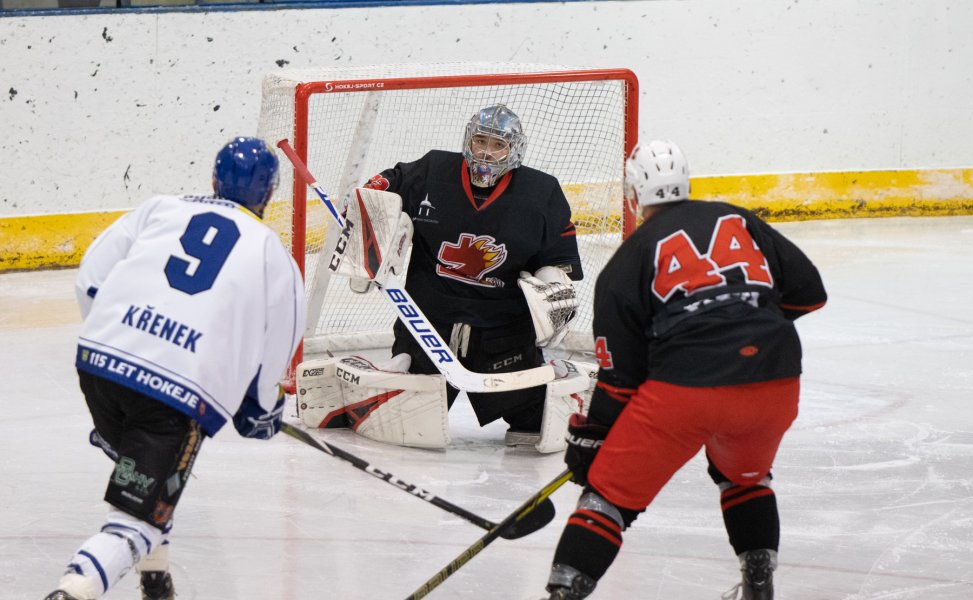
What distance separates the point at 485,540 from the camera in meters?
2.74

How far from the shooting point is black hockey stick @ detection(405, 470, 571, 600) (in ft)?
8.79

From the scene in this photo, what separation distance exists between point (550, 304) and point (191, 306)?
66.8 inches

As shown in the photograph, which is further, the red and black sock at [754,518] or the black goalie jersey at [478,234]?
the black goalie jersey at [478,234]

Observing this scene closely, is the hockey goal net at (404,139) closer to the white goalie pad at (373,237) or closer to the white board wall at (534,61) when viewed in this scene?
the white goalie pad at (373,237)

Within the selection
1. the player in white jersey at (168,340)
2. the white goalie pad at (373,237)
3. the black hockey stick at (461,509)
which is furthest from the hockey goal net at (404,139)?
the player in white jersey at (168,340)

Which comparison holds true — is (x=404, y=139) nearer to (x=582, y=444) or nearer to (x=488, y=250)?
(x=488, y=250)

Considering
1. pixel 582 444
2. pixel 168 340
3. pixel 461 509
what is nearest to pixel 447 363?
pixel 461 509

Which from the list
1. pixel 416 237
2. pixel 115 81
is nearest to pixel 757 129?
pixel 115 81

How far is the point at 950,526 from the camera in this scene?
132 inches

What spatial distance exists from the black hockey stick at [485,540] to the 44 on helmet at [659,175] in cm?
58

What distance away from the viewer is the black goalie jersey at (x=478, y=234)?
13.0 feet

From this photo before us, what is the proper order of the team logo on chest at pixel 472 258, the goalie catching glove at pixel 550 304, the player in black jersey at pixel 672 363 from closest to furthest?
the player in black jersey at pixel 672 363
the goalie catching glove at pixel 550 304
the team logo on chest at pixel 472 258

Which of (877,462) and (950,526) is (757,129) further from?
(950,526)

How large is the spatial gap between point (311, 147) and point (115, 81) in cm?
115
